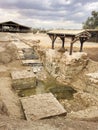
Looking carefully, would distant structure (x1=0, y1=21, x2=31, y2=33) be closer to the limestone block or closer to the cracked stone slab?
the limestone block

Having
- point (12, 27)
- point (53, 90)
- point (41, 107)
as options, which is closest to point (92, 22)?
point (12, 27)

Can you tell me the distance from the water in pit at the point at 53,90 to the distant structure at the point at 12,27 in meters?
21.8

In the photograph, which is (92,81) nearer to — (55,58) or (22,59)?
(55,58)

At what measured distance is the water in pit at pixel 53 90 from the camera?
431 inches

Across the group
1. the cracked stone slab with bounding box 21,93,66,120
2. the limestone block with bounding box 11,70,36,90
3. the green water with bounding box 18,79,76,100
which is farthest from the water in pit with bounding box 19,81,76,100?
the cracked stone slab with bounding box 21,93,66,120

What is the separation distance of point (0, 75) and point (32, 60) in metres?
4.40

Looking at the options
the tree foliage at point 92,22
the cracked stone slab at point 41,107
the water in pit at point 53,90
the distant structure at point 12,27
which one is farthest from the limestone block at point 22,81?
the tree foliage at point 92,22

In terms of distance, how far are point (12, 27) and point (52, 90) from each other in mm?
24658

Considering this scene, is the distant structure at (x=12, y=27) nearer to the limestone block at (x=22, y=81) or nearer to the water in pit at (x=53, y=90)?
the limestone block at (x=22, y=81)

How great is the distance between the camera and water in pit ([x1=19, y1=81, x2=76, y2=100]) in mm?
10938

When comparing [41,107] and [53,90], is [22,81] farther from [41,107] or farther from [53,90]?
[41,107]

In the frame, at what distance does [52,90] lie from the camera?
1175cm

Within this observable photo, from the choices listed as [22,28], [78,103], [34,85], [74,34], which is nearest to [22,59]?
[34,85]

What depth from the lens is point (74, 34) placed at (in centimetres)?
1278
